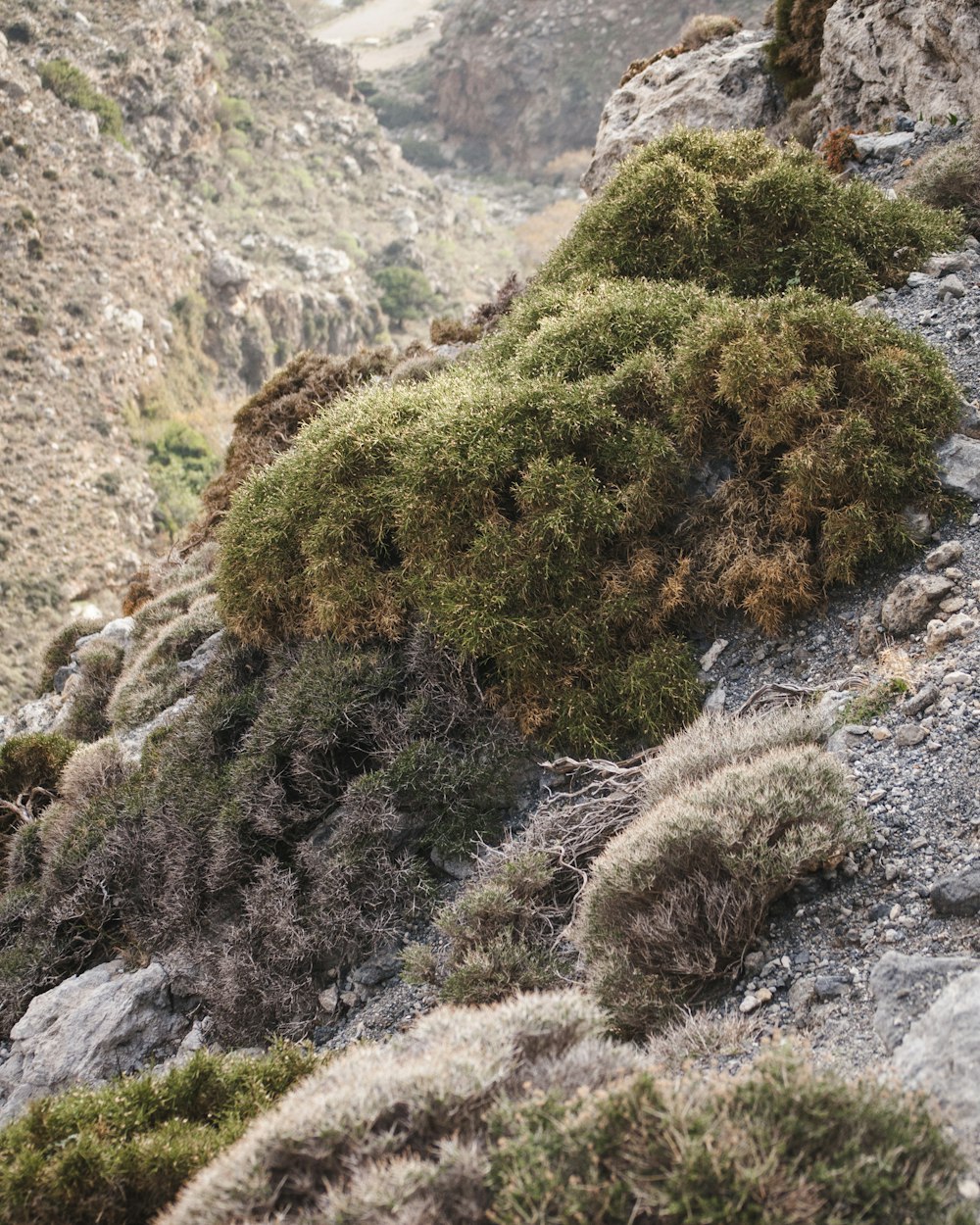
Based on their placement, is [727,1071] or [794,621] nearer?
[727,1071]

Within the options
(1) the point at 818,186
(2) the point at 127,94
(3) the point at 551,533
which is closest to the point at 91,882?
(3) the point at 551,533

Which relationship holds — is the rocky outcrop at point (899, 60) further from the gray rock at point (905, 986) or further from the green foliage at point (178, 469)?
the green foliage at point (178, 469)

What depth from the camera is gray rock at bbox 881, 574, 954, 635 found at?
17.7 ft

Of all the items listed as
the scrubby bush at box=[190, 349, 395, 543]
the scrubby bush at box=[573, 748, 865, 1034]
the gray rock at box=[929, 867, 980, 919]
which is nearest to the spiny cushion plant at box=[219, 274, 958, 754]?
the scrubby bush at box=[573, 748, 865, 1034]

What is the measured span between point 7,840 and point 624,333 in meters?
7.87

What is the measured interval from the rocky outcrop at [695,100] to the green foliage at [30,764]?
11495 mm

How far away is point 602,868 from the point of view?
14.0ft

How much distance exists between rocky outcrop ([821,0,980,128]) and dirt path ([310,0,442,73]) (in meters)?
111

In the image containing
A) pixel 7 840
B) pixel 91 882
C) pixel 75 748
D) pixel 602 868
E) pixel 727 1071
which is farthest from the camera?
pixel 75 748

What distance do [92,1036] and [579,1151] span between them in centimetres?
495

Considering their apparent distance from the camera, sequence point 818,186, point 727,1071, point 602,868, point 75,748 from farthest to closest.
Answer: point 75,748 → point 818,186 → point 602,868 → point 727,1071

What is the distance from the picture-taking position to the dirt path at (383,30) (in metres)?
110

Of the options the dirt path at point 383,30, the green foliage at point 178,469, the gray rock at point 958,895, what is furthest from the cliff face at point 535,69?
the gray rock at point 958,895

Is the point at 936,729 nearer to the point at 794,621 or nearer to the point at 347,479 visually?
the point at 794,621
